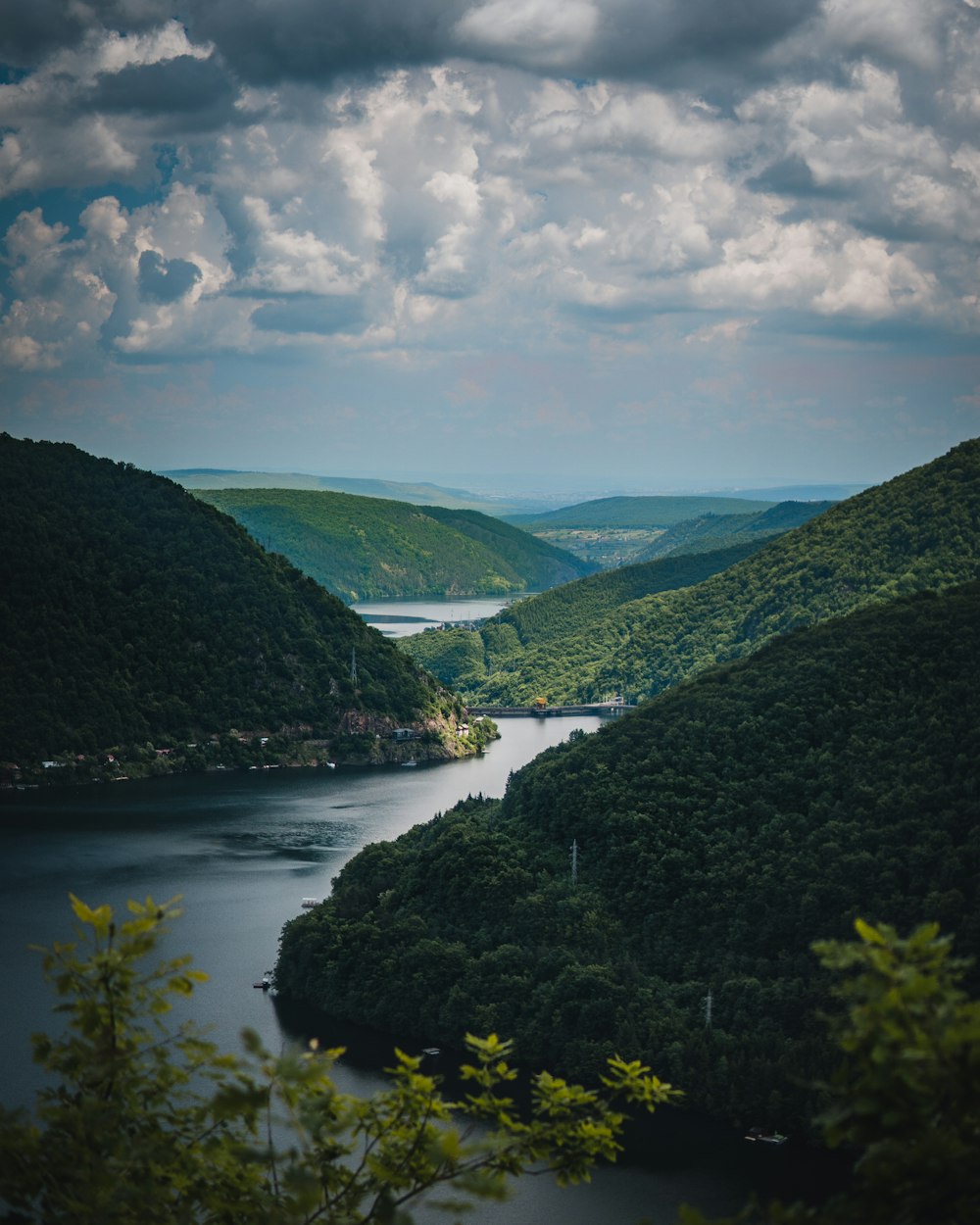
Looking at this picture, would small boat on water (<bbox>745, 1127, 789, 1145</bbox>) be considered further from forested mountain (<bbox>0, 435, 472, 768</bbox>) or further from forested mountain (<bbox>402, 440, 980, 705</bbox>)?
forested mountain (<bbox>402, 440, 980, 705</bbox>)

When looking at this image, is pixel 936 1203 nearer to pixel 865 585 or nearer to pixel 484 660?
pixel 865 585

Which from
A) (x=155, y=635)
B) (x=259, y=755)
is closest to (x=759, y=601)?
(x=259, y=755)

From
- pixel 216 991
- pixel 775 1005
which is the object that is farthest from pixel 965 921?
pixel 216 991

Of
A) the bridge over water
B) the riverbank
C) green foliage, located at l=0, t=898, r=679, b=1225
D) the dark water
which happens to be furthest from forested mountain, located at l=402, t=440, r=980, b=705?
green foliage, located at l=0, t=898, r=679, b=1225

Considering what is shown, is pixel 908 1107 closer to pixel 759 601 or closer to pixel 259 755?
pixel 259 755

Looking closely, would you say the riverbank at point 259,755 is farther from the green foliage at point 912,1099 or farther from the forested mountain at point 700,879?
the green foliage at point 912,1099

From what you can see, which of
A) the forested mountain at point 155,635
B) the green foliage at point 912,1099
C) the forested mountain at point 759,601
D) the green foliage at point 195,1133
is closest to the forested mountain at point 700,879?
the green foliage at point 195,1133

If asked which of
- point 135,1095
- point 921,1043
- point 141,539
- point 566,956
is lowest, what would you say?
point 566,956

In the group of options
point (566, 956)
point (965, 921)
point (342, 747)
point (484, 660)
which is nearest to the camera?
point (965, 921)
